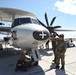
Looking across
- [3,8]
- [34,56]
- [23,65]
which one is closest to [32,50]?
[34,56]


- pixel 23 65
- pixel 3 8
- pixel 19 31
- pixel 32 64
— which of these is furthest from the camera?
pixel 3 8

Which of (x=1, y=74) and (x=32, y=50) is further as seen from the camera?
(x=32, y=50)

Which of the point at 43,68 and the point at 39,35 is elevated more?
the point at 39,35

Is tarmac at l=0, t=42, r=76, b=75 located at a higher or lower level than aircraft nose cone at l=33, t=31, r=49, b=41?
lower

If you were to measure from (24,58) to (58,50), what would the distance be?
82.0 inches

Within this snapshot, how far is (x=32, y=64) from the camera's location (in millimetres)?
8227

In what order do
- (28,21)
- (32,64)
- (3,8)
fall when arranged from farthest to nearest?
1. (3,8)
2. (28,21)
3. (32,64)

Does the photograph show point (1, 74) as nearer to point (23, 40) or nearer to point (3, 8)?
point (23, 40)

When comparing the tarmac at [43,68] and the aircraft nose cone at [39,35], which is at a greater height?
the aircraft nose cone at [39,35]

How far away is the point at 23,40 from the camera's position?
7457mm

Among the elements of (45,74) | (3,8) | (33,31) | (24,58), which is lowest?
(45,74)

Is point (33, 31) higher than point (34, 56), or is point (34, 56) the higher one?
point (33, 31)

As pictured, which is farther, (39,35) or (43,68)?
(43,68)

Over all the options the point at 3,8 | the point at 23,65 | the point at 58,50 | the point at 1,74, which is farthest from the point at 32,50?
the point at 3,8
